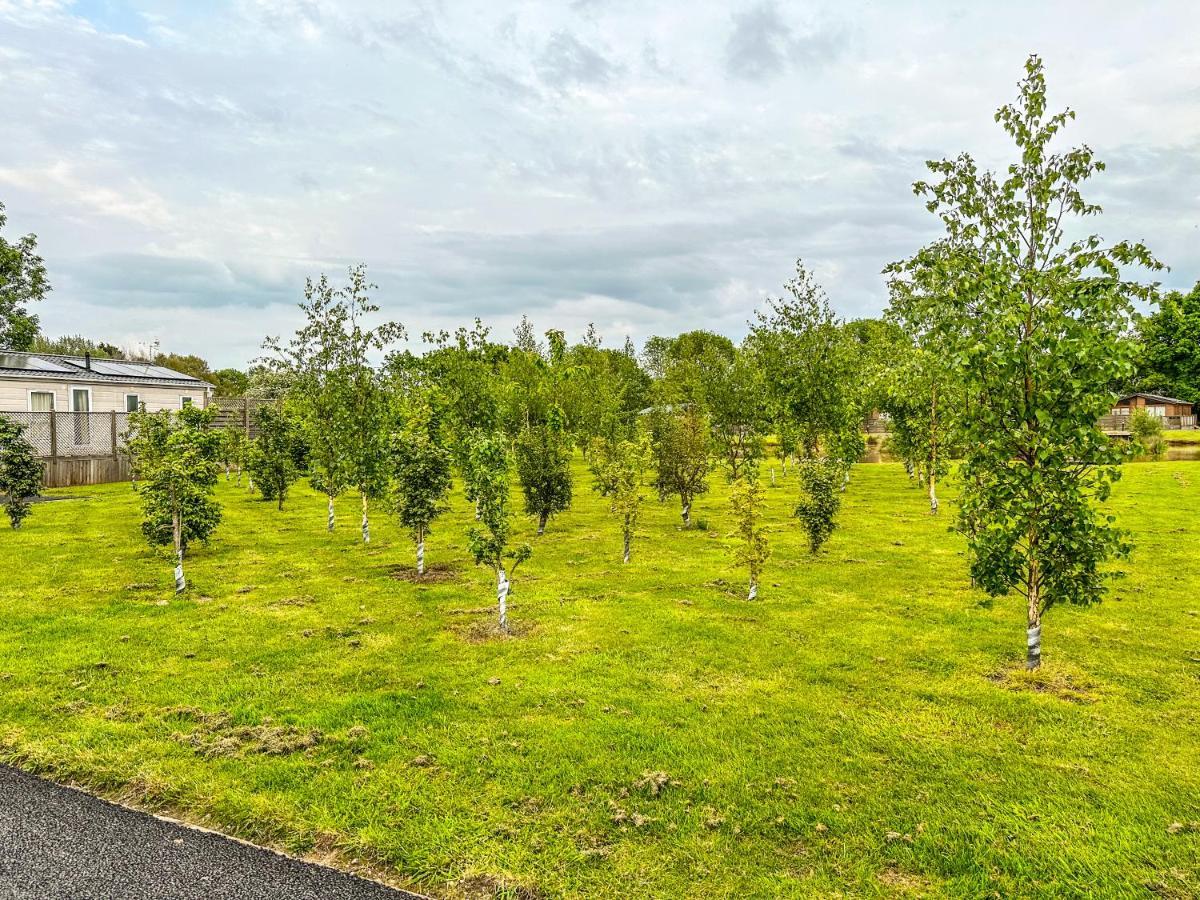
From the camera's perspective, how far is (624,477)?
58.2 feet

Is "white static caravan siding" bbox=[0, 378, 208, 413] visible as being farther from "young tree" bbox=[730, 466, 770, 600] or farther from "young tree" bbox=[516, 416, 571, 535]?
"young tree" bbox=[730, 466, 770, 600]

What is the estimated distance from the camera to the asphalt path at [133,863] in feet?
18.3

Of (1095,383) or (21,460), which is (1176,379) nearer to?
(1095,383)

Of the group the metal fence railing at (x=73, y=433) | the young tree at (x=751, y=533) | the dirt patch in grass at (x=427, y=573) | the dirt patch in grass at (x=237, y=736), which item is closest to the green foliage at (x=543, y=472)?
the dirt patch in grass at (x=427, y=573)

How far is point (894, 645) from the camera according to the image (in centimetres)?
1123

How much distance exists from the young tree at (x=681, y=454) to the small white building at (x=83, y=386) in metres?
27.2

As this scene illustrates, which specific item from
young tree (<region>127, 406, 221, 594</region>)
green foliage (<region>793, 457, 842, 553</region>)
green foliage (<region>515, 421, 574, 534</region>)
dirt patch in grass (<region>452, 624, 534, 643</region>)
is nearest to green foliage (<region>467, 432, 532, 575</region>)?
dirt patch in grass (<region>452, 624, 534, 643</region>)

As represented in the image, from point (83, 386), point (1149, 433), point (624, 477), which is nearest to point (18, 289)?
point (83, 386)

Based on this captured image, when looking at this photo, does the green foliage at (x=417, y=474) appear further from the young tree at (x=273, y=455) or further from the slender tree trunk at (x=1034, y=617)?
the young tree at (x=273, y=455)

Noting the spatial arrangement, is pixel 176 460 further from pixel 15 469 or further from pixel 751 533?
pixel 751 533

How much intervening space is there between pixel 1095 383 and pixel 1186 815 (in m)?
5.09

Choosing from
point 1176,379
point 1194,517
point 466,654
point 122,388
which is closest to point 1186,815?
point 466,654

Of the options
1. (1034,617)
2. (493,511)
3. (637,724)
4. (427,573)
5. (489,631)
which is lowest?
(637,724)

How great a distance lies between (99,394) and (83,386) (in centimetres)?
89
